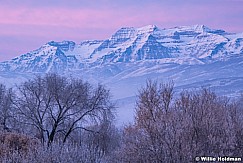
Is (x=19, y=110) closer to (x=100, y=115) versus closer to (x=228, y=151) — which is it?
(x=100, y=115)

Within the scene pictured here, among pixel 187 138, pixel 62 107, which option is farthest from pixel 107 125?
pixel 187 138

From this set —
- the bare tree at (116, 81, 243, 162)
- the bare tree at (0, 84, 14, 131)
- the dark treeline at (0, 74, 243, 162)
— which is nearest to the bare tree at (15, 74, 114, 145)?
the dark treeline at (0, 74, 243, 162)

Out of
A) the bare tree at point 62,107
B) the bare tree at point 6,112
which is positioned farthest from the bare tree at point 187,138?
the bare tree at point 6,112

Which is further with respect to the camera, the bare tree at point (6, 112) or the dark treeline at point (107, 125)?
the bare tree at point (6, 112)

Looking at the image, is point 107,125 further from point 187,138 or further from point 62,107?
point 187,138

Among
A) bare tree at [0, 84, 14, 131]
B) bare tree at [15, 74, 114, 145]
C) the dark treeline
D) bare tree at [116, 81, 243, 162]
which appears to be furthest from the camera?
bare tree at [0, 84, 14, 131]

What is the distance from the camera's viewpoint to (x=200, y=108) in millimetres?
20875

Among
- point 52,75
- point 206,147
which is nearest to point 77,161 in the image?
point 206,147

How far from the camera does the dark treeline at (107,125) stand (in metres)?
17.8

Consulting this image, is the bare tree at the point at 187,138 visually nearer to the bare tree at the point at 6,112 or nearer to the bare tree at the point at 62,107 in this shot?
the bare tree at the point at 62,107

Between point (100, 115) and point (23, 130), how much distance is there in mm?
5854

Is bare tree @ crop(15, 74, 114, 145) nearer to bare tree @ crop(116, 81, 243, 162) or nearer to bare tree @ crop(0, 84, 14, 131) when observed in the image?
bare tree @ crop(0, 84, 14, 131)

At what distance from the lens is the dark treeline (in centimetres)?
1783

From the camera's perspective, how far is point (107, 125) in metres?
39.5
